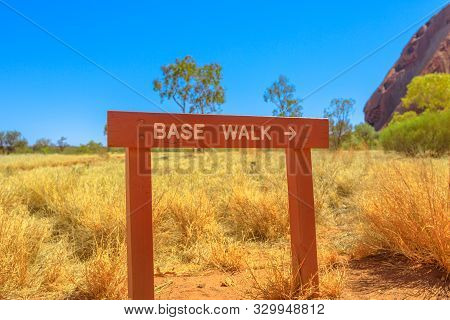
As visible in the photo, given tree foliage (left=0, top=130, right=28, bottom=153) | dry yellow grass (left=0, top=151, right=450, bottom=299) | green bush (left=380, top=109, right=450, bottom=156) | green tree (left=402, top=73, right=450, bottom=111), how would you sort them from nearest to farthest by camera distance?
dry yellow grass (left=0, top=151, right=450, bottom=299) → green bush (left=380, top=109, right=450, bottom=156) → green tree (left=402, top=73, right=450, bottom=111) → tree foliage (left=0, top=130, right=28, bottom=153)

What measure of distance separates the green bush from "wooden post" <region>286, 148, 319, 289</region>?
523 inches

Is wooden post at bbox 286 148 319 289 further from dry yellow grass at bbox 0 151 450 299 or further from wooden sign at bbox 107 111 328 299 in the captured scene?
dry yellow grass at bbox 0 151 450 299

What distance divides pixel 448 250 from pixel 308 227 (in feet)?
3.70

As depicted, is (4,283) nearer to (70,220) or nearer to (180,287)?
(180,287)

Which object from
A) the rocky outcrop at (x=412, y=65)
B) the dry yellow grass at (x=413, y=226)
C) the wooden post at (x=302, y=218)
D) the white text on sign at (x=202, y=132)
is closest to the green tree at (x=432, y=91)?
the rocky outcrop at (x=412, y=65)

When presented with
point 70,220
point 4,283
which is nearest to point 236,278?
point 4,283

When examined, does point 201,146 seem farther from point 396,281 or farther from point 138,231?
point 396,281

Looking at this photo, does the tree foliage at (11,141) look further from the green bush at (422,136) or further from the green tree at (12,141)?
the green bush at (422,136)

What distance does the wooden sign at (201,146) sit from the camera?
2.54m

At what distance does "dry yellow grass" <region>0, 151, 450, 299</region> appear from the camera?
310cm

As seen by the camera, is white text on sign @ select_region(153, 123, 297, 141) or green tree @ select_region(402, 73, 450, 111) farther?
green tree @ select_region(402, 73, 450, 111)

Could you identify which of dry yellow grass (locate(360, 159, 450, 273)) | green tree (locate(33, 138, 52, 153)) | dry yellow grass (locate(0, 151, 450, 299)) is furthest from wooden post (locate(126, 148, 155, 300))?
green tree (locate(33, 138, 52, 153))

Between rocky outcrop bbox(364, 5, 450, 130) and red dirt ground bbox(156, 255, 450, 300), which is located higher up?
rocky outcrop bbox(364, 5, 450, 130)

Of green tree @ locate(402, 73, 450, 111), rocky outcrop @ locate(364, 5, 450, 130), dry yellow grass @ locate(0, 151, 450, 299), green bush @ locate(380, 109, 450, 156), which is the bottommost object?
dry yellow grass @ locate(0, 151, 450, 299)
